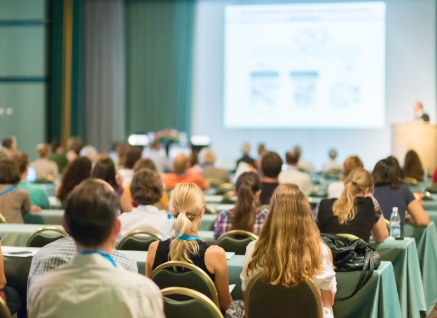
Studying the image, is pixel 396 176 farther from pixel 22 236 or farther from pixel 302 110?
pixel 302 110

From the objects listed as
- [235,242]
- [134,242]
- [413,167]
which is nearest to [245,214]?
[235,242]

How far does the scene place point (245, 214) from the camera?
5.12 metres

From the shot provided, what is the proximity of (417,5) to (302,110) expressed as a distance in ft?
10.9

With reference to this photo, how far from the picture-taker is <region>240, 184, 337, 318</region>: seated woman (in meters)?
3.24

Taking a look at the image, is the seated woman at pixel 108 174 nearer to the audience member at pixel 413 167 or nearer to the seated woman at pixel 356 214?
the seated woman at pixel 356 214

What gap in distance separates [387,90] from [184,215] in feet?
42.9

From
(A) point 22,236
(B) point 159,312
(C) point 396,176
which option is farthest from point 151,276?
(C) point 396,176

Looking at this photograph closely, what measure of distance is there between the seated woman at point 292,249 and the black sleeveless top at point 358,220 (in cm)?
143

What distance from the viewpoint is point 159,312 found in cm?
228

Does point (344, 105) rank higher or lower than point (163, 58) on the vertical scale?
lower

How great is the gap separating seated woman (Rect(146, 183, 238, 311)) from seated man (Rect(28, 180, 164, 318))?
1.24 meters

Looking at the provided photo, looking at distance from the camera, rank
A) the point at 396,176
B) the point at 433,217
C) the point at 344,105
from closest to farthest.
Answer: the point at 396,176, the point at 433,217, the point at 344,105

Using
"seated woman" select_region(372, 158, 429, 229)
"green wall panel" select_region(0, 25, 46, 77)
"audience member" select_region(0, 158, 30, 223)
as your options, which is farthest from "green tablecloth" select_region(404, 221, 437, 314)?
"green wall panel" select_region(0, 25, 46, 77)

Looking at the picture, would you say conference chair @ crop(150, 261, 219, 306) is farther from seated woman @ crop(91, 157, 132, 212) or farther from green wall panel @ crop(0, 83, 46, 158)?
green wall panel @ crop(0, 83, 46, 158)
